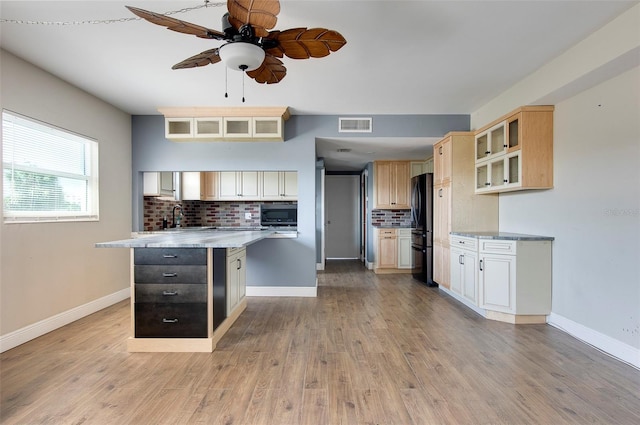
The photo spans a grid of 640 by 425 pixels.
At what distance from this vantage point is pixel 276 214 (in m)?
5.45

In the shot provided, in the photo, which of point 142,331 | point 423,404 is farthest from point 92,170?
point 423,404

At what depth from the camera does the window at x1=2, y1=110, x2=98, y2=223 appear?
255 centimetres

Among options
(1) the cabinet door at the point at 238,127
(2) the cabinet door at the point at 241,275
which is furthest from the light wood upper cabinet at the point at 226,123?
(2) the cabinet door at the point at 241,275

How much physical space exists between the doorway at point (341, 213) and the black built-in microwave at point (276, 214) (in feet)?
7.14

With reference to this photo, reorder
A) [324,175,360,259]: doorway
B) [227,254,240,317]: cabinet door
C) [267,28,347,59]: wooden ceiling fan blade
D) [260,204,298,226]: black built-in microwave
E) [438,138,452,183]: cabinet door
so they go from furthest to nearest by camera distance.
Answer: [324,175,360,259]: doorway, [260,204,298,226]: black built-in microwave, [438,138,452,183]: cabinet door, [227,254,240,317]: cabinet door, [267,28,347,59]: wooden ceiling fan blade

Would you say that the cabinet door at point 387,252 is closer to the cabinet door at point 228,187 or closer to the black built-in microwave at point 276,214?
the black built-in microwave at point 276,214

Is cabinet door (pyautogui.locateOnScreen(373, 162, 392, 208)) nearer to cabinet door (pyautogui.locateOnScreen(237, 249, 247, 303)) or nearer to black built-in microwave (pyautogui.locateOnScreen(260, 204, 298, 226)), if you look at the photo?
black built-in microwave (pyautogui.locateOnScreen(260, 204, 298, 226))

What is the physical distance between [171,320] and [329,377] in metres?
1.38

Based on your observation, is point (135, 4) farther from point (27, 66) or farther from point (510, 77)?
point (510, 77)

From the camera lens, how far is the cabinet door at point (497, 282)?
2996 millimetres

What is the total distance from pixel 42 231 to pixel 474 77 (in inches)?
175

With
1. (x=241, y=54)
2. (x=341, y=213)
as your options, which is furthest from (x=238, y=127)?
(x=341, y=213)

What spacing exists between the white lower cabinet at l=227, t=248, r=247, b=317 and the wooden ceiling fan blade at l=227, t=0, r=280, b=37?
76.5 inches

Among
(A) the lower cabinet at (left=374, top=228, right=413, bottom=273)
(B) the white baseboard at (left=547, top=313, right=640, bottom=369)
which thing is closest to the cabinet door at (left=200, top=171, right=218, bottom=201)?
(A) the lower cabinet at (left=374, top=228, right=413, bottom=273)
